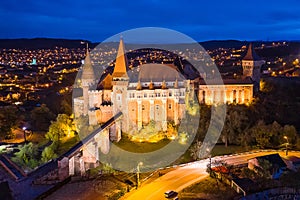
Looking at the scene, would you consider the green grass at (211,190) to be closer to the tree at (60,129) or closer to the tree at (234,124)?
the tree at (234,124)

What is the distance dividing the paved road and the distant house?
6.38 feet

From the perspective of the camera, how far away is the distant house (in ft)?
80.9

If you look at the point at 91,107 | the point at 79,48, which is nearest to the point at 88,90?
the point at 91,107

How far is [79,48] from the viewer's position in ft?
421

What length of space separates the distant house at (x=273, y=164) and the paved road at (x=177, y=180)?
→ 6.38ft

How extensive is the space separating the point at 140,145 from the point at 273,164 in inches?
469

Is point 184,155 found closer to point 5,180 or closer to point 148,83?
point 148,83

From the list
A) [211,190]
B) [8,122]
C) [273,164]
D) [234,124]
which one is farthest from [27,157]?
[273,164]

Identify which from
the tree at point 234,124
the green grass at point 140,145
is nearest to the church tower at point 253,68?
the tree at point 234,124

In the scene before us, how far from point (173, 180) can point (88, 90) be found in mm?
16324

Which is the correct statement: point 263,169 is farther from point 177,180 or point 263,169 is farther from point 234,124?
point 234,124

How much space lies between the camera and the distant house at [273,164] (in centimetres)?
2465

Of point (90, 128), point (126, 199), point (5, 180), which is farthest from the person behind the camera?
point (90, 128)

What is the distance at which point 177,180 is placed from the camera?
24031 millimetres
